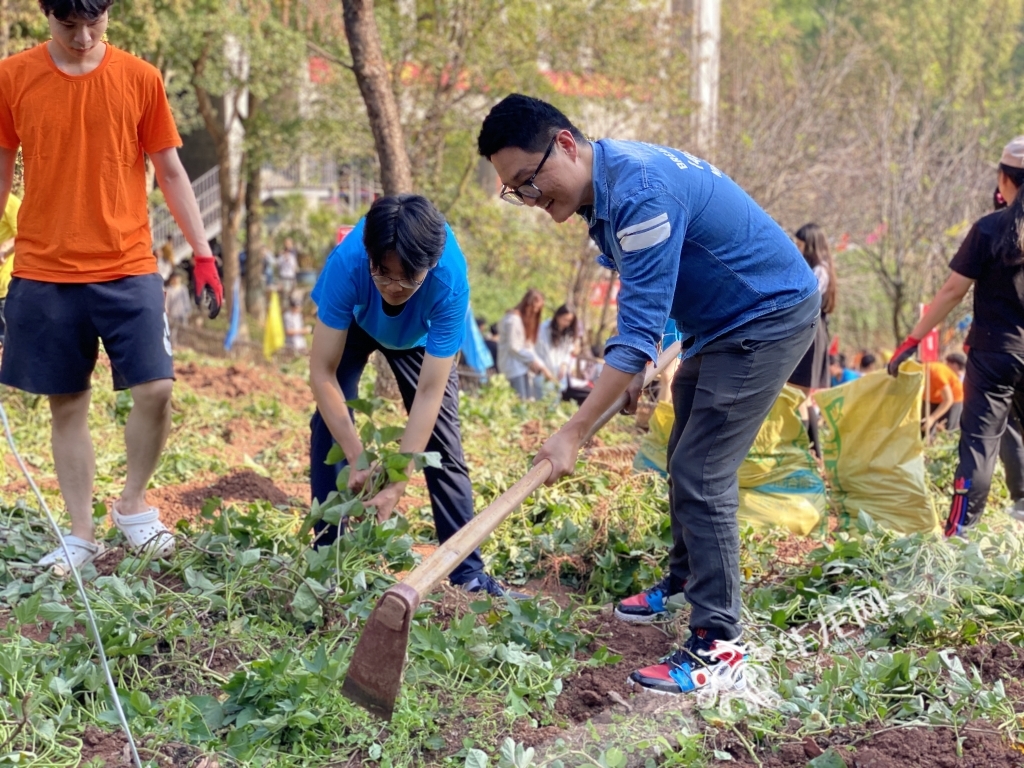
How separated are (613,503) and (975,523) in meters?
1.83

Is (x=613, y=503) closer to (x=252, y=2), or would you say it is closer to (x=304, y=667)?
(x=304, y=667)

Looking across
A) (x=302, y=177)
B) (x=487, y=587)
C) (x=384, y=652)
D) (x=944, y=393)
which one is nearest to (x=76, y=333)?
(x=487, y=587)

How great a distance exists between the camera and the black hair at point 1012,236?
4621 millimetres

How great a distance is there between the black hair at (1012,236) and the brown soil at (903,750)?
8.24ft

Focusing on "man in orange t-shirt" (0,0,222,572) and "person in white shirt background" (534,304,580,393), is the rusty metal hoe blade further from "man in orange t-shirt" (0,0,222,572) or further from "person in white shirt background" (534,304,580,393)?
"person in white shirt background" (534,304,580,393)

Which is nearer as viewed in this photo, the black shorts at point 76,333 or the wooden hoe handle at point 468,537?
the wooden hoe handle at point 468,537

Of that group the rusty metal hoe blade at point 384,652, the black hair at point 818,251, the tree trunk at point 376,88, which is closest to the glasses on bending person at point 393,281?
the rusty metal hoe blade at point 384,652

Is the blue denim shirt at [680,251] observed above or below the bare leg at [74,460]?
above

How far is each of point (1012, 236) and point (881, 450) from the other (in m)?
1.17

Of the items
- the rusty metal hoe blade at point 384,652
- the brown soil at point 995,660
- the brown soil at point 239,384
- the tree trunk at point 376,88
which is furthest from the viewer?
the brown soil at point 239,384

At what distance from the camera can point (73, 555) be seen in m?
3.70

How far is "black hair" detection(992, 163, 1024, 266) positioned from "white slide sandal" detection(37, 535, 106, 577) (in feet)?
12.9

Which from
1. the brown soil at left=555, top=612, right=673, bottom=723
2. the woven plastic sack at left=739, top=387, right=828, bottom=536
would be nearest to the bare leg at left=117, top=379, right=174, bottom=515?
the brown soil at left=555, top=612, right=673, bottom=723

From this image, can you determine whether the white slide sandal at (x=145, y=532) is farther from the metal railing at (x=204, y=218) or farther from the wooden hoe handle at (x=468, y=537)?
the metal railing at (x=204, y=218)
